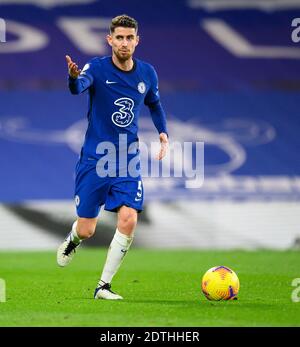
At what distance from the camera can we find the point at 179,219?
1859 centimetres

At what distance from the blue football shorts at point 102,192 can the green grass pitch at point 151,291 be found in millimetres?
944

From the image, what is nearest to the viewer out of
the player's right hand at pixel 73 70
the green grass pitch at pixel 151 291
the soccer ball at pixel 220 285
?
the green grass pitch at pixel 151 291

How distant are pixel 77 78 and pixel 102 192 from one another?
131 centimetres

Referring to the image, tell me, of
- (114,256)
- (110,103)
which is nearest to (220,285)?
(114,256)

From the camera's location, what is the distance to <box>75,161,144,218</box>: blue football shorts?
31.4ft

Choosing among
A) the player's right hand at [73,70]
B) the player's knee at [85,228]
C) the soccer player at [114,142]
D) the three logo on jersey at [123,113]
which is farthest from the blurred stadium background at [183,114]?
the player's right hand at [73,70]

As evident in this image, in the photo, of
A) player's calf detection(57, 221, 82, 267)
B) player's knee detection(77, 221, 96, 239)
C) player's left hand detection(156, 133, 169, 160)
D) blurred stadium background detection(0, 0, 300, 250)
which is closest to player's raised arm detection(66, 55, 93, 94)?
player's left hand detection(156, 133, 169, 160)

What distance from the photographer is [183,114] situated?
19438mm

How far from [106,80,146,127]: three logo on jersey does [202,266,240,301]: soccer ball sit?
69.6 inches

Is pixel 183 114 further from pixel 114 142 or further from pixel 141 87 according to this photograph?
pixel 114 142

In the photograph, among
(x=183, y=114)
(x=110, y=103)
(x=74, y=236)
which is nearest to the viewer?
(x=110, y=103)

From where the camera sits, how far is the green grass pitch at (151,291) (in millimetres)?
8031

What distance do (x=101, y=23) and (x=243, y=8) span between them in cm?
293

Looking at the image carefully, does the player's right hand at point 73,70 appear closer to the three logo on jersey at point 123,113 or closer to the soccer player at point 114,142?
the soccer player at point 114,142
